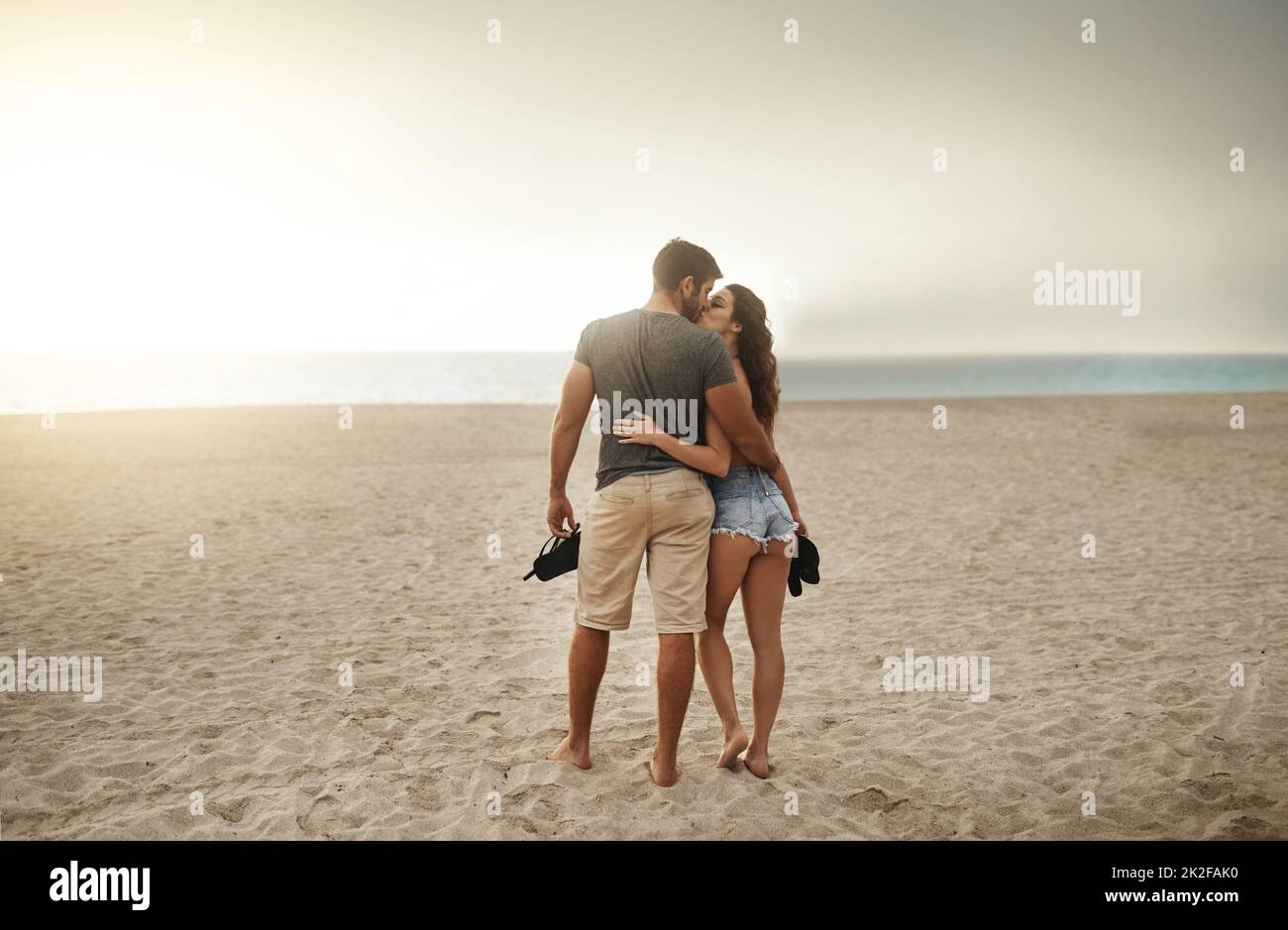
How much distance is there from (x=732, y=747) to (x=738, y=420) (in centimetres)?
155

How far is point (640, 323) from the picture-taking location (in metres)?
3.51

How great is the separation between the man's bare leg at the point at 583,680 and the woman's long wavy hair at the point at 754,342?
1.26m

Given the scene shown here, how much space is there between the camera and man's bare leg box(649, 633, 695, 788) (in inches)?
142

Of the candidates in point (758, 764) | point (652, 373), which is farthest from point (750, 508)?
point (758, 764)

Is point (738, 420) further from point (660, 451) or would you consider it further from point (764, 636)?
point (764, 636)

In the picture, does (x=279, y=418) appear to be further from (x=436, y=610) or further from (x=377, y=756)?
(x=377, y=756)

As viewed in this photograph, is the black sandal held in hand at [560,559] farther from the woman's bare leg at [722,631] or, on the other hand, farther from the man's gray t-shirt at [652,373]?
the woman's bare leg at [722,631]

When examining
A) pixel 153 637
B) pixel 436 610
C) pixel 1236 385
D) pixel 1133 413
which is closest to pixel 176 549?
pixel 153 637

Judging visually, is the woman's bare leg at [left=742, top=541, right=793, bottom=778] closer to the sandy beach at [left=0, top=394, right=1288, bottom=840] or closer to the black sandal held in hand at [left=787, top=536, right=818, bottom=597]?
the black sandal held in hand at [left=787, top=536, right=818, bottom=597]

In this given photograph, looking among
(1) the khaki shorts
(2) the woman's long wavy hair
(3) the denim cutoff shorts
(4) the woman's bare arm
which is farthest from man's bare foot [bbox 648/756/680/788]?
(2) the woman's long wavy hair

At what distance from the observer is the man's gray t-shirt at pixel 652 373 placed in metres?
3.46

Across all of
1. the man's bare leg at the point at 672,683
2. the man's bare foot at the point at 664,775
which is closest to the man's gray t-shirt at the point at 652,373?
the man's bare leg at the point at 672,683

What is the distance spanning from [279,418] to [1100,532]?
2342 centimetres

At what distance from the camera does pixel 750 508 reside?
12.0 feet
